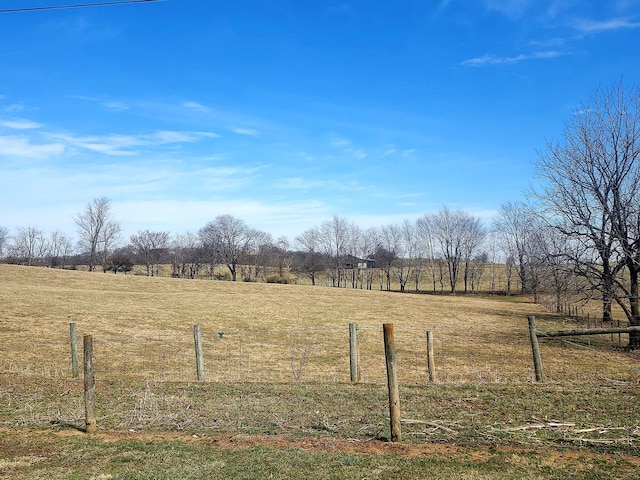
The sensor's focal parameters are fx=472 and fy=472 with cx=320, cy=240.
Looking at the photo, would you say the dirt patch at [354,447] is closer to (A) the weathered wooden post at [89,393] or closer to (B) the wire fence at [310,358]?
(A) the weathered wooden post at [89,393]

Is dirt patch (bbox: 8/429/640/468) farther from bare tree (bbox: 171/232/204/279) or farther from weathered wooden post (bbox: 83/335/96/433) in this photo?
bare tree (bbox: 171/232/204/279)

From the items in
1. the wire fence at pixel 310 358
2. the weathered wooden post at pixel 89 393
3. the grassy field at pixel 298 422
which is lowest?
the wire fence at pixel 310 358

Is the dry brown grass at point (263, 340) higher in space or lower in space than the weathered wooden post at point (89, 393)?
lower

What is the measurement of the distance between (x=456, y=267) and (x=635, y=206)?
67.1 meters

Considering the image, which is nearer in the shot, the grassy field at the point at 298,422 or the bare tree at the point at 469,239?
the grassy field at the point at 298,422

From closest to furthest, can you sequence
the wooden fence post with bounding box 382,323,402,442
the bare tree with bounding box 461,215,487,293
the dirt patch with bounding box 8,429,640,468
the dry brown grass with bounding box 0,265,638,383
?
the dirt patch with bounding box 8,429,640,468 → the wooden fence post with bounding box 382,323,402,442 → the dry brown grass with bounding box 0,265,638,383 → the bare tree with bounding box 461,215,487,293

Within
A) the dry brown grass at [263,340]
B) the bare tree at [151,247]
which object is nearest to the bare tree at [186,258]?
the bare tree at [151,247]

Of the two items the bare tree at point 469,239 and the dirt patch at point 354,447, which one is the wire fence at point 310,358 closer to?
the dirt patch at point 354,447

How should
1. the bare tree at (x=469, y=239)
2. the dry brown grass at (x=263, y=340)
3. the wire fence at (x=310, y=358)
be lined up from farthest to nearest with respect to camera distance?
the bare tree at (x=469, y=239), the dry brown grass at (x=263, y=340), the wire fence at (x=310, y=358)

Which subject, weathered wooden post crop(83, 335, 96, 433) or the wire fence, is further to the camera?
the wire fence

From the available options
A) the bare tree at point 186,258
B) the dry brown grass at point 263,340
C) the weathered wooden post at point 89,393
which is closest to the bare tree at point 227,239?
the bare tree at point 186,258

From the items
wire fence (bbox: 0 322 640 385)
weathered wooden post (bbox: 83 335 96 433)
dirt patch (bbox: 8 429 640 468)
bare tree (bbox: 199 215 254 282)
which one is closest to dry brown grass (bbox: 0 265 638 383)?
wire fence (bbox: 0 322 640 385)

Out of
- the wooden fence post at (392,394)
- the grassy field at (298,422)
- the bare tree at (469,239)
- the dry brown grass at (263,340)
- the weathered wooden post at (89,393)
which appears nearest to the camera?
the grassy field at (298,422)

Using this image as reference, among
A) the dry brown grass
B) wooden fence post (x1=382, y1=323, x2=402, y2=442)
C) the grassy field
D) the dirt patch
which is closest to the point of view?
the grassy field
